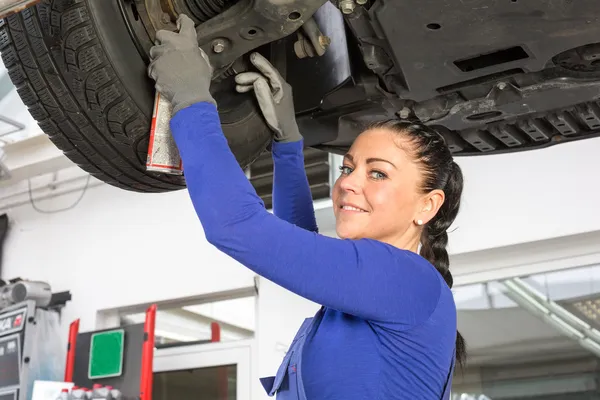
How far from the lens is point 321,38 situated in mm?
1261

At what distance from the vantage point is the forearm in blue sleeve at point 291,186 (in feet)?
4.22

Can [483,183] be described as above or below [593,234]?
above

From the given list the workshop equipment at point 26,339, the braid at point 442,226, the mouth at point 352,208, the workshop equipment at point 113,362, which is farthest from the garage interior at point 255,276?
the mouth at point 352,208

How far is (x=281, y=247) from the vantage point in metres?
0.87

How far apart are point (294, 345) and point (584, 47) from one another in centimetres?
74

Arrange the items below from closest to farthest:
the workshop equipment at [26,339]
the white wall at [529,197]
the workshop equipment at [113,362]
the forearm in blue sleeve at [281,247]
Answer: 1. the forearm in blue sleeve at [281,247]
2. the white wall at [529,197]
3. the workshop equipment at [113,362]
4. the workshop equipment at [26,339]

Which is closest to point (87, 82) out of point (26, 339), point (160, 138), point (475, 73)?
point (160, 138)

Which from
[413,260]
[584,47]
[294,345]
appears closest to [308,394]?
[294,345]

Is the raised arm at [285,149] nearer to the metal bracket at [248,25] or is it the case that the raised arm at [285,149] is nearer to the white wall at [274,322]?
the metal bracket at [248,25]

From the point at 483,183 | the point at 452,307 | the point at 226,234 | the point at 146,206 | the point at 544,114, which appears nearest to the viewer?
the point at 226,234

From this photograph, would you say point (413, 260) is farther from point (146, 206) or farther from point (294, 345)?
point (146, 206)

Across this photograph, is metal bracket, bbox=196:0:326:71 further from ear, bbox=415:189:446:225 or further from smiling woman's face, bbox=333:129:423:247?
ear, bbox=415:189:446:225

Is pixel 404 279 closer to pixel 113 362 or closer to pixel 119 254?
pixel 113 362

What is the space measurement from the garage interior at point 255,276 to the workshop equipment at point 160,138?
2301 mm
